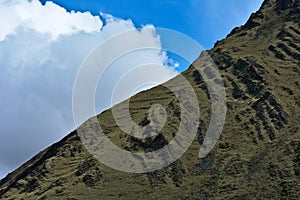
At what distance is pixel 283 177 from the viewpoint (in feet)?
618

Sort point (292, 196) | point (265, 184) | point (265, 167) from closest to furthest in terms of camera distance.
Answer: point (292, 196)
point (265, 184)
point (265, 167)

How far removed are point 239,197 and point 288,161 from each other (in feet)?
94.8

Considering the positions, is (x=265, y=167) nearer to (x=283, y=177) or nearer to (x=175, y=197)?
(x=283, y=177)

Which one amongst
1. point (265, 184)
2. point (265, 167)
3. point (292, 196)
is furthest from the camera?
point (265, 167)

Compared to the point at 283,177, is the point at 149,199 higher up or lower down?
higher up

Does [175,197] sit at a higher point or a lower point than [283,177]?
higher

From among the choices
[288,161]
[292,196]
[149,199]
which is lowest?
[292,196]

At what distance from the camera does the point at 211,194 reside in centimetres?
19262

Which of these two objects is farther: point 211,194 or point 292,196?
point 211,194

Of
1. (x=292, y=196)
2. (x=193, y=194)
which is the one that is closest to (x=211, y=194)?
(x=193, y=194)

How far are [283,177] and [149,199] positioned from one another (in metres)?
53.7

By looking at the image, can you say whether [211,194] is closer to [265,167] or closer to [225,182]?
[225,182]

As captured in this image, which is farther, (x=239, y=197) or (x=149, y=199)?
(x=149, y=199)

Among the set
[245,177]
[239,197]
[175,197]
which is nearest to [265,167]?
[245,177]
